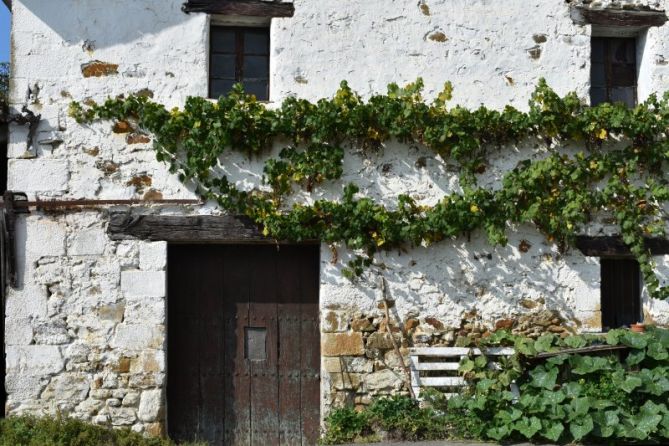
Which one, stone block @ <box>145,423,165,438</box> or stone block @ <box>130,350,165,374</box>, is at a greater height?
stone block @ <box>130,350,165,374</box>

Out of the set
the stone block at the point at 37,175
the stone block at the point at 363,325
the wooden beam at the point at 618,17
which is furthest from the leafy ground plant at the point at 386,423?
the wooden beam at the point at 618,17

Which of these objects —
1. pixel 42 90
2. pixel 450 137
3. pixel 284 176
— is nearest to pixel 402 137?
pixel 450 137

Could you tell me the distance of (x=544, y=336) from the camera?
23.7 feet

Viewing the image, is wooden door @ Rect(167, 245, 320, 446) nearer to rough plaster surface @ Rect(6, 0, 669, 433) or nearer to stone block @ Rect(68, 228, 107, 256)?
rough plaster surface @ Rect(6, 0, 669, 433)

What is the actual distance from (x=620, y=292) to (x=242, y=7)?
4.38m

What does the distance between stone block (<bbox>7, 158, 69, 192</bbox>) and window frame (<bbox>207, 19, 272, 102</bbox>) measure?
147cm

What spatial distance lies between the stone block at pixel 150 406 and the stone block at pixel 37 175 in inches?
74.6

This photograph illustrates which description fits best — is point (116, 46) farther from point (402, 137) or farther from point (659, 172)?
point (659, 172)

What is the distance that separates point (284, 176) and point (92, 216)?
5.51 feet

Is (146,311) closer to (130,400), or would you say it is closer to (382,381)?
(130,400)

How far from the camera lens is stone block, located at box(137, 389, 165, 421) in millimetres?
7078

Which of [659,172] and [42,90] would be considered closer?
[42,90]

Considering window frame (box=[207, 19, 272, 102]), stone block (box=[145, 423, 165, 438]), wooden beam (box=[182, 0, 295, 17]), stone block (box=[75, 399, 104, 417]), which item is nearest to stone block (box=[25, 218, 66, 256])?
stone block (box=[75, 399, 104, 417])

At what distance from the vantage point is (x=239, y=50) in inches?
304
